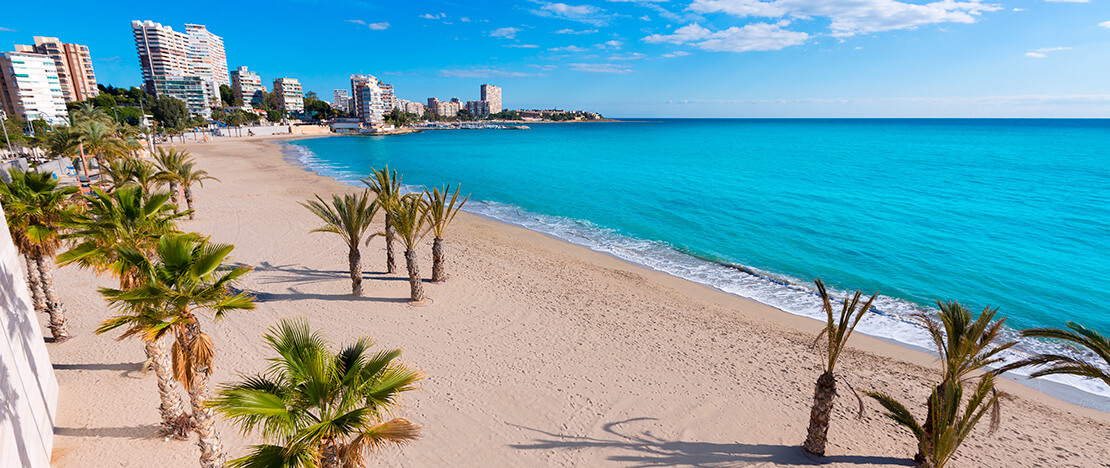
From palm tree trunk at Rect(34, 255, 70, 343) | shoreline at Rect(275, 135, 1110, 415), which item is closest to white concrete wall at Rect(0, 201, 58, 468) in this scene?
palm tree trunk at Rect(34, 255, 70, 343)

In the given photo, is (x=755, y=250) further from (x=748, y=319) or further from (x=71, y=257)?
(x=71, y=257)

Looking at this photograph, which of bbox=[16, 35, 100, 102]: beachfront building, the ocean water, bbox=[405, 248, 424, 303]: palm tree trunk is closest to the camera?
bbox=[405, 248, 424, 303]: palm tree trunk

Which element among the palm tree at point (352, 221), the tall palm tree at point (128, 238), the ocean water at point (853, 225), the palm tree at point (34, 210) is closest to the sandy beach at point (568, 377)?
the palm tree at point (352, 221)

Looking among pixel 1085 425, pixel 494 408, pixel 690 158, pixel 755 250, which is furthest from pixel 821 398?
pixel 690 158

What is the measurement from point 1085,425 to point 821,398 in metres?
6.95

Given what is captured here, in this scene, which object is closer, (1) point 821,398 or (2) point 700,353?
(1) point 821,398

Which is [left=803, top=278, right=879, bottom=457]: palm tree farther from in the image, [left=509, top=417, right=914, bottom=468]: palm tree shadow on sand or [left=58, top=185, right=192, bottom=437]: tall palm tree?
[left=58, top=185, right=192, bottom=437]: tall palm tree

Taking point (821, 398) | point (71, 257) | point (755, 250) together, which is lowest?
point (755, 250)

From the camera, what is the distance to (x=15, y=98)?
101 meters

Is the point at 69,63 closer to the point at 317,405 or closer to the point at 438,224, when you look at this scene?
the point at 438,224

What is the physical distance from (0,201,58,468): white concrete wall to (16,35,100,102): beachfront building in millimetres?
171775

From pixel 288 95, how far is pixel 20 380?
207631 millimetres

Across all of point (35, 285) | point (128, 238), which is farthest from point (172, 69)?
point (128, 238)

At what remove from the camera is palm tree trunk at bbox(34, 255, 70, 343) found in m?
10.0
